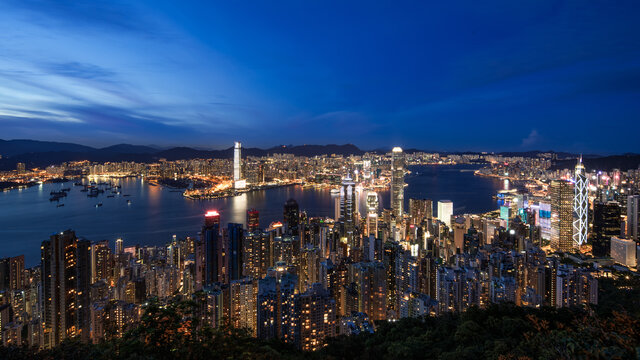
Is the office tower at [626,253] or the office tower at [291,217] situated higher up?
the office tower at [291,217]

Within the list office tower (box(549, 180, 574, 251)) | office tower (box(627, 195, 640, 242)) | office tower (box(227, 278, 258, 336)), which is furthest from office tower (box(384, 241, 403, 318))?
office tower (box(627, 195, 640, 242))

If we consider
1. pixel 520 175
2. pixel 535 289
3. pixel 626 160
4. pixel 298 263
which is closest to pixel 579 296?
pixel 535 289

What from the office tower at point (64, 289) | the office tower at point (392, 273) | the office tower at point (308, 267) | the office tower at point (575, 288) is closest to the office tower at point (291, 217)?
the office tower at point (308, 267)

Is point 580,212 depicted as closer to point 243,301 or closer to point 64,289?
point 243,301

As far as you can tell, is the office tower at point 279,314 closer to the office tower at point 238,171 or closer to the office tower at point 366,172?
the office tower at point 238,171

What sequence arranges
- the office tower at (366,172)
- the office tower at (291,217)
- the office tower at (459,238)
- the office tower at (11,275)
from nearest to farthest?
the office tower at (11,275), the office tower at (459,238), the office tower at (291,217), the office tower at (366,172)
